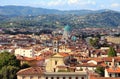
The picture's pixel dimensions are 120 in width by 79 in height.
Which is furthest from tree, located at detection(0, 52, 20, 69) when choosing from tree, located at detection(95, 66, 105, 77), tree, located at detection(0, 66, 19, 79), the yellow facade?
tree, located at detection(95, 66, 105, 77)

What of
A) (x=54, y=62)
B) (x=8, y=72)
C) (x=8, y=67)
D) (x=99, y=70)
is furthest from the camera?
(x=54, y=62)

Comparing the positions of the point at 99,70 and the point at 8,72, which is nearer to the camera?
the point at 8,72

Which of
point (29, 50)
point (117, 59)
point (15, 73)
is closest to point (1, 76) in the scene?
point (15, 73)

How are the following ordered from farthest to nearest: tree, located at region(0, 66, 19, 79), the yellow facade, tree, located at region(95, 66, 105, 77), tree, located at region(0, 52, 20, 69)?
the yellow facade < tree, located at region(95, 66, 105, 77) < tree, located at region(0, 52, 20, 69) < tree, located at region(0, 66, 19, 79)

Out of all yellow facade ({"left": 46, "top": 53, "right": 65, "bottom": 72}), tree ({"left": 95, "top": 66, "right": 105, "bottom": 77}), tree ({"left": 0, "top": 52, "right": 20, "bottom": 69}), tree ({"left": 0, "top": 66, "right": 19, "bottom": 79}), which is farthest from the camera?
yellow facade ({"left": 46, "top": 53, "right": 65, "bottom": 72})

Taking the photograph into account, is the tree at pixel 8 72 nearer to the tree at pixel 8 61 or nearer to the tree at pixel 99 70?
the tree at pixel 8 61

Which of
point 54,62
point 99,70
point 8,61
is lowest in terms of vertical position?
point 99,70

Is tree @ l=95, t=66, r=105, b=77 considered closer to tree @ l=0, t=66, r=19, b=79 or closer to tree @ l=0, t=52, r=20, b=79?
tree @ l=0, t=52, r=20, b=79

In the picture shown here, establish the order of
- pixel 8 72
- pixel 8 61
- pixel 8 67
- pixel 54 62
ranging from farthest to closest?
pixel 54 62
pixel 8 61
pixel 8 67
pixel 8 72

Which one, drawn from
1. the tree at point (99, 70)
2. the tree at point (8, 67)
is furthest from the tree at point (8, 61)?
the tree at point (99, 70)

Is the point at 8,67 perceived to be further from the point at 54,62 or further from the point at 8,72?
the point at 54,62

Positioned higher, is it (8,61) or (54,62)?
(8,61)

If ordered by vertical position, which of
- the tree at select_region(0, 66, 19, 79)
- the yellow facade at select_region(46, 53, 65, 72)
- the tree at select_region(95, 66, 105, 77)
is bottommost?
the tree at select_region(95, 66, 105, 77)

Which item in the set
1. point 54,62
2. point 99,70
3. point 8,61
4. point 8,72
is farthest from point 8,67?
point 99,70
